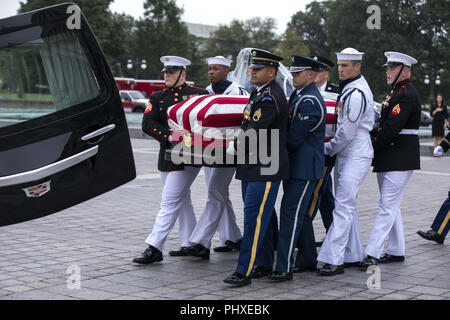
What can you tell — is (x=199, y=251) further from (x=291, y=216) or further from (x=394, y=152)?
(x=394, y=152)

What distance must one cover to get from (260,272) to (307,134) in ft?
4.06

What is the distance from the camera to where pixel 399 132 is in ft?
20.4

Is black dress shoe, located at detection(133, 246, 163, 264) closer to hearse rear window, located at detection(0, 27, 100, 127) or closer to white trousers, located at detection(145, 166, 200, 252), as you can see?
white trousers, located at detection(145, 166, 200, 252)

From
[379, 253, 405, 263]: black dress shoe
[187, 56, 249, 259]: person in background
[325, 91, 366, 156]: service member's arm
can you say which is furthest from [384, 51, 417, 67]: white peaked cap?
[379, 253, 405, 263]: black dress shoe

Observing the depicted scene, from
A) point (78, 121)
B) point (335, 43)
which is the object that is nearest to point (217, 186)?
point (78, 121)

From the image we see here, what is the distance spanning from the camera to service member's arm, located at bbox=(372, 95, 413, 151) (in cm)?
612

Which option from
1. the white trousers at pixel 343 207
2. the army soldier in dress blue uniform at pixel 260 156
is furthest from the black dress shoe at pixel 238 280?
the white trousers at pixel 343 207

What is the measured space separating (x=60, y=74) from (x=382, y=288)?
3014 mm

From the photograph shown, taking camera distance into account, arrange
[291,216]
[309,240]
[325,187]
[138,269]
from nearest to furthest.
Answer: [291,216] → [138,269] → [309,240] → [325,187]

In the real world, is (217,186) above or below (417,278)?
above

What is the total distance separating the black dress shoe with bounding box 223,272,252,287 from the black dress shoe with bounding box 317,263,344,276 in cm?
76

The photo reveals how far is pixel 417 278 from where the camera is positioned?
5.60 meters

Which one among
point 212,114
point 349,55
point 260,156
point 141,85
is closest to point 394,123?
point 349,55
